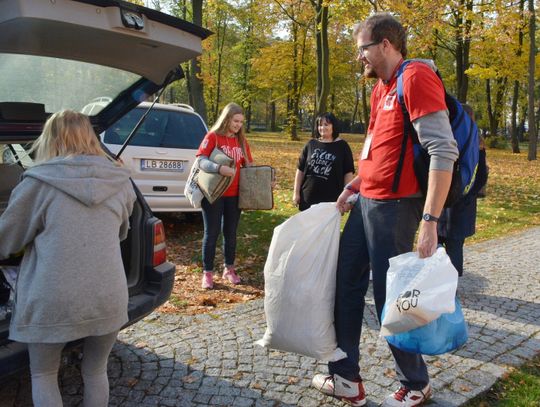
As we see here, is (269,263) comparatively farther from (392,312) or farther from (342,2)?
(342,2)

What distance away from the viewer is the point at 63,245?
213cm

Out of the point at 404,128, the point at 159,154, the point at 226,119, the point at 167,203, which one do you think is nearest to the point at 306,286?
the point at 404,128

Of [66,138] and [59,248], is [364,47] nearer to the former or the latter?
[66,138]

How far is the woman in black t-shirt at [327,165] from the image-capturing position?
16.6 feet

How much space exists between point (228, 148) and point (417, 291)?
9.93 feet

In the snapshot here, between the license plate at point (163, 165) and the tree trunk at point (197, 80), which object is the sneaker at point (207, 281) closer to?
the license plate at point (163, 165)

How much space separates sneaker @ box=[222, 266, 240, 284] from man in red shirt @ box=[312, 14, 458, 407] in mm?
2306

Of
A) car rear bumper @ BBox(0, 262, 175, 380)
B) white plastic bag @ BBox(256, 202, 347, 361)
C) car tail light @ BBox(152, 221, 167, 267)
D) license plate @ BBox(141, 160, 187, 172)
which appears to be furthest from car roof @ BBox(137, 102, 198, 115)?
white plastic bag @ BBox(256, 202, 347, 361)

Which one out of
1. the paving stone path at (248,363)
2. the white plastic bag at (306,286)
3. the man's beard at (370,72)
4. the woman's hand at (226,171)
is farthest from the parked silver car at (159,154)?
the man's beard at (370,72)

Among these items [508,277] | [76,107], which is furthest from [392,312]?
[508,277]

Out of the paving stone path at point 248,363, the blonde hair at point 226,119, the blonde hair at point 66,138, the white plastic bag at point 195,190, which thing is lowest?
the paving stone path at point 248,363

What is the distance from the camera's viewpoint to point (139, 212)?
335 centimetres

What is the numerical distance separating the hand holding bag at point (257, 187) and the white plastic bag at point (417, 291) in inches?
104

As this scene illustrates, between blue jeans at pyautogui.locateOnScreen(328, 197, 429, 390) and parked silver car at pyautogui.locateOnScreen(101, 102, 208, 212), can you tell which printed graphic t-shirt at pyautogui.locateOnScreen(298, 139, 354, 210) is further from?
parked silver car at pyautogui.locateOnScreen(101, 102, 208, 212)
